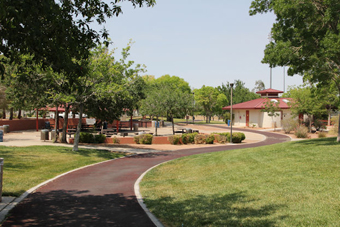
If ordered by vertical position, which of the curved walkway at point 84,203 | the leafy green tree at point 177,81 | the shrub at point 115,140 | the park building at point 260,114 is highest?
the leafy green tree at point 177,81

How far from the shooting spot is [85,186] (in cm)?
1163

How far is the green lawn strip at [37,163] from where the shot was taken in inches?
454

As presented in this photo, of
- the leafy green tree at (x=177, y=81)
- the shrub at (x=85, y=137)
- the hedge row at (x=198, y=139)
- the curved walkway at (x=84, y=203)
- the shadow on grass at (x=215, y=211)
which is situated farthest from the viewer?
the leafy green tree at (x=177, y=81)

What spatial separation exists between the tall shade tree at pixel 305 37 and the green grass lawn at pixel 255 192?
4328mm

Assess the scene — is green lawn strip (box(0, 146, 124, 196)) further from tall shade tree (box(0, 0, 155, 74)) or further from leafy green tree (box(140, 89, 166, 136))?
leafy green tree (box(140, 89, 166, 136))

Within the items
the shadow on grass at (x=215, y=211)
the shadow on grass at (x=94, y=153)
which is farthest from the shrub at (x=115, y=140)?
the shadow on grass at (x=215, y=211)

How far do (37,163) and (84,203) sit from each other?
825 centimetres

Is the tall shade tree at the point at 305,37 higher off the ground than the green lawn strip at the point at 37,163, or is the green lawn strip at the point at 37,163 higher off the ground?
the tall shade tree at the point at 305,37

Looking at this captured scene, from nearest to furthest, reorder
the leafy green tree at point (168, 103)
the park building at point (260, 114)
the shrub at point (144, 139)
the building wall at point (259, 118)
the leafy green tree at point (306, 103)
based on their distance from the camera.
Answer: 1. the shrub at point (144, 139)
2. the leafy green tree at point (168, 103)
3. the leafy green tree at point (306, 103)
4. the park building at point (260, 114)
5. the building wall at point (259, 118)

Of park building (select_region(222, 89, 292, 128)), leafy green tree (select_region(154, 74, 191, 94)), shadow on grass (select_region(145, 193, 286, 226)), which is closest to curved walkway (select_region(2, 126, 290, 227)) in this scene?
shadow on grass (select_region(145, 193, 286, 226))

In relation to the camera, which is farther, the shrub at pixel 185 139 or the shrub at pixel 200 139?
the shrub at pixel 200 139

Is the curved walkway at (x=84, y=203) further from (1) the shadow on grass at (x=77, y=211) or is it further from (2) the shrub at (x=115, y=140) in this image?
(2) the shrub at (x=115, y=140)

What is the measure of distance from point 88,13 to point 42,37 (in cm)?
257

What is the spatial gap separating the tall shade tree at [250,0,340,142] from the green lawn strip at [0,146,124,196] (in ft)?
38.5
